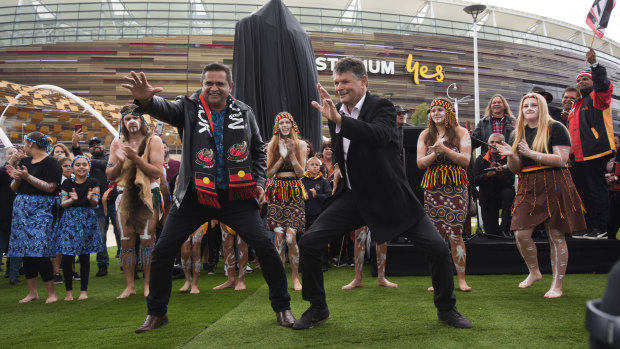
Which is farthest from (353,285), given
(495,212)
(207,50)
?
(207,50)

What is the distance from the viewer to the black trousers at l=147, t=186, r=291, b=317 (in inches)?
135

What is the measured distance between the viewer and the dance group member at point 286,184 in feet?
18.4

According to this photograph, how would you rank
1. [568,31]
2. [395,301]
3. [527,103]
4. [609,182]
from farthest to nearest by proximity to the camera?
1. [568,31]
2. [609,182]
3. [527,103]
4. [395,301]

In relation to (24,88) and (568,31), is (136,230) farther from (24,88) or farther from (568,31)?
(568,31)

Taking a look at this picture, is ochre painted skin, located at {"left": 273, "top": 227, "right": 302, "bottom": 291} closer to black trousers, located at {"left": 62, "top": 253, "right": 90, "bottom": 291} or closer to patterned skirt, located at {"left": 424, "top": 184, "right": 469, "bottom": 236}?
patterned skirt, located at {"left": 424, "top": 184, "right": 469, "bottom": 236}

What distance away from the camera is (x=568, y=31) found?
4644cm

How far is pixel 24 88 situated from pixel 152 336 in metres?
15.9

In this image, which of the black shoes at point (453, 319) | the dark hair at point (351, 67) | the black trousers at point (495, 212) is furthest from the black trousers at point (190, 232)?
the black trousers at point (495, 212)

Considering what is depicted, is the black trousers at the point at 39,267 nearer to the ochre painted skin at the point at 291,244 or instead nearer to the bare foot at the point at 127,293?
the bare foot at the point at 127,293

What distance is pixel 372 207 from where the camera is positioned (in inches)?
131

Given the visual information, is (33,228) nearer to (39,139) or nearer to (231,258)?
(39,139)

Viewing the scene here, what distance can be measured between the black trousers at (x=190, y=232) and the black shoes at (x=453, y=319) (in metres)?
1.13

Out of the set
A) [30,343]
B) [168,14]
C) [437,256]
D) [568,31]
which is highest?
[568,31]

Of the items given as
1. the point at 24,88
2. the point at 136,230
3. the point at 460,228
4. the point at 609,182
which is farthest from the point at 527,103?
the point at 24,88
